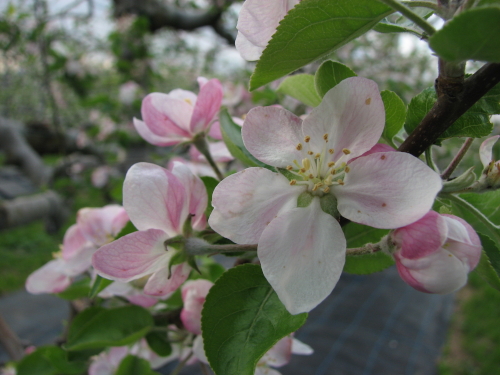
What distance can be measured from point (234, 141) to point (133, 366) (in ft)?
1.95

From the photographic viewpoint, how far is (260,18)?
0.49 m

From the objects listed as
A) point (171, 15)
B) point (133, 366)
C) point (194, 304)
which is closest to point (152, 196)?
point (194, 304)

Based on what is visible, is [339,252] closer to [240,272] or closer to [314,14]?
[240,272]

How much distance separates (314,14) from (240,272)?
1.05 ft

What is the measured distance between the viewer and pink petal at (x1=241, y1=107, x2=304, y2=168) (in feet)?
1.53

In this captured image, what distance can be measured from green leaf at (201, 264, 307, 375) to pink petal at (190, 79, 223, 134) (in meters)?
0.29

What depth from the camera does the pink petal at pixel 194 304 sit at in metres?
0.68

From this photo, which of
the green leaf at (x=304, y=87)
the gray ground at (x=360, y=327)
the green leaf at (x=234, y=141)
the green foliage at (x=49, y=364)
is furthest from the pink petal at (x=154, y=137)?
the gray ground at (x=360, y=327)

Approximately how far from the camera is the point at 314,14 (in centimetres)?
40

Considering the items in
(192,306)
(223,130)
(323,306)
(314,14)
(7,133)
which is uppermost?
(314,14)

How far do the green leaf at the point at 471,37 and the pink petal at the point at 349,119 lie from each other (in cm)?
9

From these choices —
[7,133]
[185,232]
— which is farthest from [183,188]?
[7,133]

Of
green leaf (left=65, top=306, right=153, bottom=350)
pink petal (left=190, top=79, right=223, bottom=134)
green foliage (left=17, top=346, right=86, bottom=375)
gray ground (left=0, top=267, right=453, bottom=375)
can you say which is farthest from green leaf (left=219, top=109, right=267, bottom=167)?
Result: gray ground (left=0, top=267, right=453, bottom=375)

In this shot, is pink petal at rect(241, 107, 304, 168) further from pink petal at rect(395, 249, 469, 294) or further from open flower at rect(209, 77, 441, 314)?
pink petal at rect(395, 249, 469, 294)
